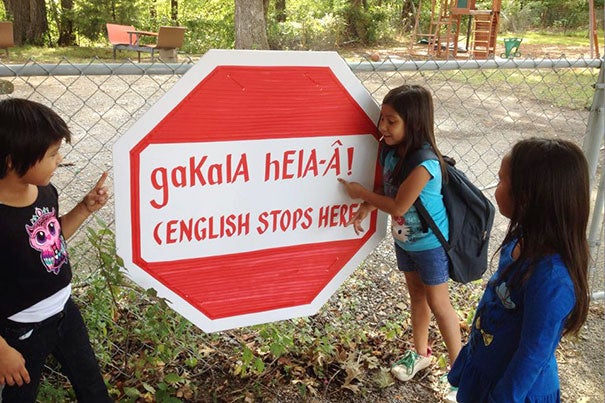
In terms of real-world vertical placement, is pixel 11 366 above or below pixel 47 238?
below

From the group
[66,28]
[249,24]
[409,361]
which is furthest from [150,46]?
[409,361]

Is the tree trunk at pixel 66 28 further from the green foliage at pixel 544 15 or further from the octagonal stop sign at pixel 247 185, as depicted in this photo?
the green foliage at pixel 544 15

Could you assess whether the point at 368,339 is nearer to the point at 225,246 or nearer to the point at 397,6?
the point at 225,246

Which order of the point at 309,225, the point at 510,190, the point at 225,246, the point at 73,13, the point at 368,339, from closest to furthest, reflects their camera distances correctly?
the point at 510,190, the point at 225,246, the point at 309,225, the point at 368,339, the point at 73,13

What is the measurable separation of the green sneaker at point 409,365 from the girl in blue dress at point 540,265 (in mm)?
990

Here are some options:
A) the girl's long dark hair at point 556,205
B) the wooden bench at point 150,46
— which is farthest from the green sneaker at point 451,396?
the wooden bench at point 150,46

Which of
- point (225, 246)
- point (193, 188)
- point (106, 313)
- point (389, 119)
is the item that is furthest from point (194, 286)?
point (389, 119)

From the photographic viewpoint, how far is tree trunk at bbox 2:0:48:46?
1606 cm

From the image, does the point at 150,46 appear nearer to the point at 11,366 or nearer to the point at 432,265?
the point at 432,265

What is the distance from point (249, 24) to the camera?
13289 mm

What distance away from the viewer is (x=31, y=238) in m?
1.62

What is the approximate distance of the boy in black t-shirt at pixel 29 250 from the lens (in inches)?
62.5

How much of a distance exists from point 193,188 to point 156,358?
82 centimetres

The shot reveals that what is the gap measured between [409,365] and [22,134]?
6.50 ft
